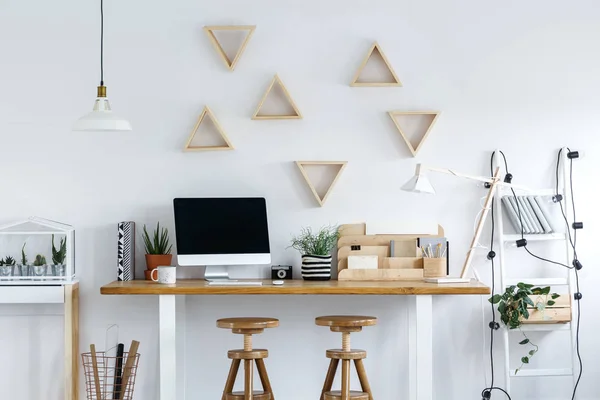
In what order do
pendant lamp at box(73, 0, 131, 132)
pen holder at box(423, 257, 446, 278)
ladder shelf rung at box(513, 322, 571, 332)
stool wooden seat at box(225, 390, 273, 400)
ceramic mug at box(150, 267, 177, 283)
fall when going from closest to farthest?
pendant lamp at box(73, 0, 131, 132) → stool wooden seat at box(225, 390, 273, 400) → ceramic mug at box(150, 267, 177, 283) → pen holder at box(423, 257, 446, 278) → ladder shelf rung at box(513, 322, 571, 332)

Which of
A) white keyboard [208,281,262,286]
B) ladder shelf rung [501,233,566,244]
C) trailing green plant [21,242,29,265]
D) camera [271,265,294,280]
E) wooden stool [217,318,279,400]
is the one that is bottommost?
wooden stool [217,318,279,400]

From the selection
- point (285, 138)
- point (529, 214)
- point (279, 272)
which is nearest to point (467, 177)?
point (529, 214)

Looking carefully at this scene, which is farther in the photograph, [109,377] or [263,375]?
[109,377]

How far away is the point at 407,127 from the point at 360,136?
0.27 meters

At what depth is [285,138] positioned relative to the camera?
14.9ft

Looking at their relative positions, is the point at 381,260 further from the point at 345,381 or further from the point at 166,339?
the point at 166,339

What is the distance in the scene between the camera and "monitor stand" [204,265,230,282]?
14.3 feet

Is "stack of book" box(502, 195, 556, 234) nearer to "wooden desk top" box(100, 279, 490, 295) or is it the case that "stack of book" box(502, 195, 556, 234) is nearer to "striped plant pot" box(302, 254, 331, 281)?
"wooden desk top" box(100, 279, 490, 295)

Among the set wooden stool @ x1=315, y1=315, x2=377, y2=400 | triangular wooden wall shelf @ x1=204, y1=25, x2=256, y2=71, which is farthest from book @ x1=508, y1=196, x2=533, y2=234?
triangular wooden wall shelf @ x1=204, y1=25, x2=256, y2=71

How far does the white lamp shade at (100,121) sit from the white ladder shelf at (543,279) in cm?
208

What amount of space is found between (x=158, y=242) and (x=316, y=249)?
866 mm

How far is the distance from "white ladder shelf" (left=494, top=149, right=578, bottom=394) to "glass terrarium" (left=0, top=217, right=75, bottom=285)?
92.9 inches

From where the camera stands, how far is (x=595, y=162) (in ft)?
14.9

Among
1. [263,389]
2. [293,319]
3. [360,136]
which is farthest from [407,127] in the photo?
[263,389]
